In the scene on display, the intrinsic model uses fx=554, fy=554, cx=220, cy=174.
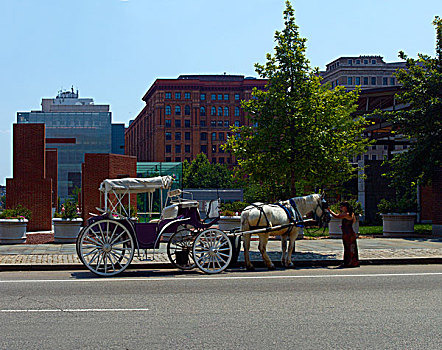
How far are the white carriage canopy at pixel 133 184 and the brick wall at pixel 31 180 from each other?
14252 millimetres

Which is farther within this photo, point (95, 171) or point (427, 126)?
point (95, 171)

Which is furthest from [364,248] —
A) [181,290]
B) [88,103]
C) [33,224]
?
[88,103]

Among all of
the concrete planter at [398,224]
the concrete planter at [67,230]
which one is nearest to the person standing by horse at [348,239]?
the concrete planter at [398,224]

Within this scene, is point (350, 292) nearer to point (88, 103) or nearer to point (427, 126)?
point (427, 126)

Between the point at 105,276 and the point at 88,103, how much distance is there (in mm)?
142132

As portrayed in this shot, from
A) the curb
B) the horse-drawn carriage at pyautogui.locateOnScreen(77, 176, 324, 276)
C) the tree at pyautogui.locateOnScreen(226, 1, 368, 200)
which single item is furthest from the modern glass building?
the horse-drawn carriage at pyautogui.locateOnScreen(77, 176, 324, 276)

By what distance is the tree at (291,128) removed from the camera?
17.7 m

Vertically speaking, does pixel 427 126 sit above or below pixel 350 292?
above

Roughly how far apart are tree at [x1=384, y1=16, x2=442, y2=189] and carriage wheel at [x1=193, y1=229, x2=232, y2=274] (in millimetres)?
13419

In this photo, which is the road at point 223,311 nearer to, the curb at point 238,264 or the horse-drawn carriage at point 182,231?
the horse-drawn carriage at point 182,231

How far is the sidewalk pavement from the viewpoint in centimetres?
1409

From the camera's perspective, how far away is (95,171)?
2717 centimetres

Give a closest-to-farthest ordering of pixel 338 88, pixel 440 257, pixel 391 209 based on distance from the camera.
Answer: pixel 440 257 → pixel 338 88 → pixel 391 209

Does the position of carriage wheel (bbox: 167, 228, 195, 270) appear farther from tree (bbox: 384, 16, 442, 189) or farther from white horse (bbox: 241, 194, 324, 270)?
tree (bbox: 384, 16, 442, 189)
